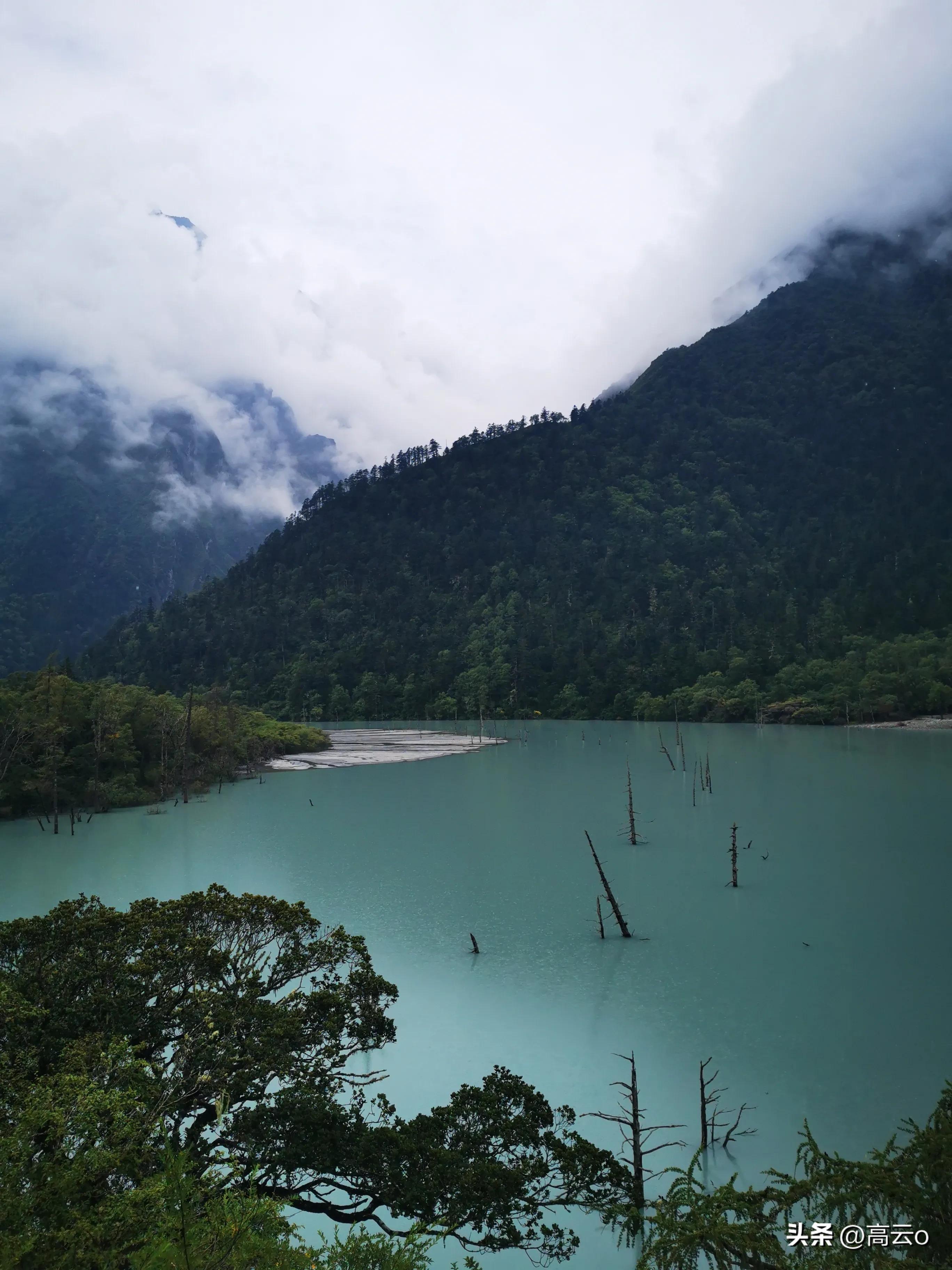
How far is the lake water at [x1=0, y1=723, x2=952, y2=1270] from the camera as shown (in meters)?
12.5

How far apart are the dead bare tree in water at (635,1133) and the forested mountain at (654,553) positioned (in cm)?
6836

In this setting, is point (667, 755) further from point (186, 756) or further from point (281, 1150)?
point (281, 1150)

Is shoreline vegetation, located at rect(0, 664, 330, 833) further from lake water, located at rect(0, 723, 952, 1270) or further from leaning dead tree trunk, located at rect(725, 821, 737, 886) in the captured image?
leaning dead tree trunk, located at rect(725, 821, 737, 886)

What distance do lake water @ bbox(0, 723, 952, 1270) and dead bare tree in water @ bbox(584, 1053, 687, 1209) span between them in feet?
1.01

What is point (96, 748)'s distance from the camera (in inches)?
1512

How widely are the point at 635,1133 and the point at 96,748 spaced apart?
36404 millimetres

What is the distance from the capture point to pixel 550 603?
11938 cm

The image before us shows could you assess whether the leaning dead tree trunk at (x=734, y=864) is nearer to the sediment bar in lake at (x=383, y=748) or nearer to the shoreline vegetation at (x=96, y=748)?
the shoreline vegetation at (x=96, y=748)

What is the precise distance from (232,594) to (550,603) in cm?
5727

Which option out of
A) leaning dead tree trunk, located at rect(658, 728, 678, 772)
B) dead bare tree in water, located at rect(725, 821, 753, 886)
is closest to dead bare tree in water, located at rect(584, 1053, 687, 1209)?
dead bare tree in water, located at rect(725, 821, 753, 886)

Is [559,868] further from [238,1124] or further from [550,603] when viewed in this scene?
[550,603]

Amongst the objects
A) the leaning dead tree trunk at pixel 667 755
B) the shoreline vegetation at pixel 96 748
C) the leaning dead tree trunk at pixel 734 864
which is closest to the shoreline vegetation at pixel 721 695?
the leaning dead tree trunk at pixel 667 755

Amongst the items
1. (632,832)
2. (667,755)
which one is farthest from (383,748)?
(632,832)

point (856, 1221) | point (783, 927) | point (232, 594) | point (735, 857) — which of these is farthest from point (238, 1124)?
point (232, 594)
